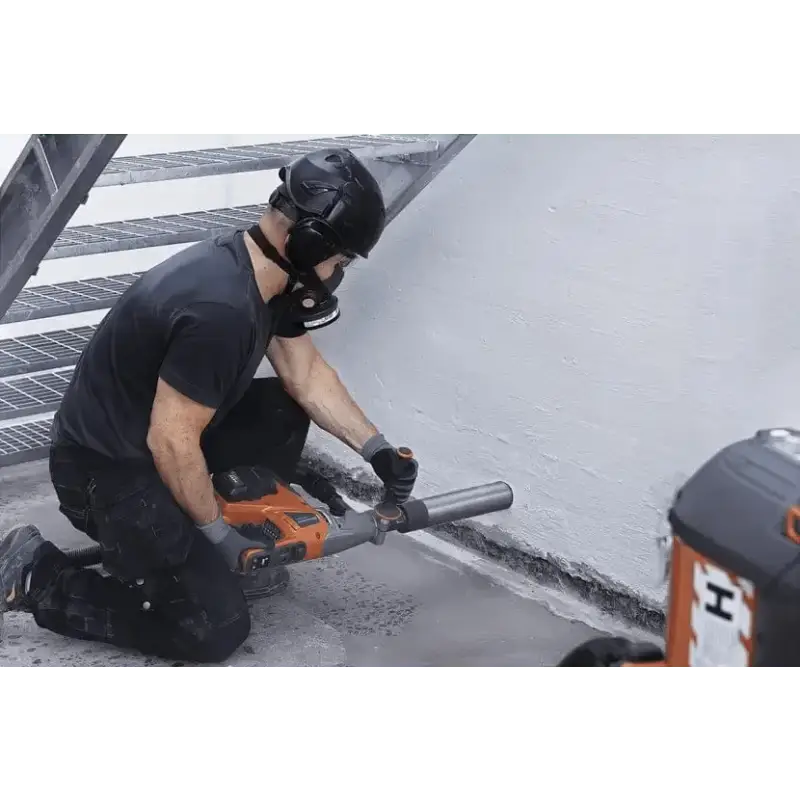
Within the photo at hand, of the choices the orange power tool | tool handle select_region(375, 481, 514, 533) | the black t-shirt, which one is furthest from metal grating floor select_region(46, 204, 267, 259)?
tool handle select_region(375, 481, 514, 533)

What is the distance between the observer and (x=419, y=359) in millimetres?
3312

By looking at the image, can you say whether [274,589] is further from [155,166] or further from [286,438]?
[155,166]

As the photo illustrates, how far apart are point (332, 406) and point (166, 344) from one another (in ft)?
1.81

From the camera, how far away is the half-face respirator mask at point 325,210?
233 centimetres

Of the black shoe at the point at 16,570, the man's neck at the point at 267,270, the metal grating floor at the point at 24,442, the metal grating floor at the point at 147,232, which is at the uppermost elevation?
the man's neck at the point at 267,270

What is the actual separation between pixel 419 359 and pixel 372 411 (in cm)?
27

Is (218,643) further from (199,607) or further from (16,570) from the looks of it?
(16,570)

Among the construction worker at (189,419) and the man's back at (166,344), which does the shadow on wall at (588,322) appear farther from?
the man's back at (166,344)

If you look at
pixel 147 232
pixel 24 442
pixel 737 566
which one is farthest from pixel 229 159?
pixel 737 566

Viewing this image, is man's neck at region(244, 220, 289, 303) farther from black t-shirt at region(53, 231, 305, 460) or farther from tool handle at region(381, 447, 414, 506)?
tool handle at region(381, 447, 414, 506)

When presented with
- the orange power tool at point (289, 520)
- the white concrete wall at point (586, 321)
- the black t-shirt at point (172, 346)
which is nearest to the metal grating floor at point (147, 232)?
the black t-shirt at point (172, 346)

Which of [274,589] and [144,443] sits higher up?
[144,443]

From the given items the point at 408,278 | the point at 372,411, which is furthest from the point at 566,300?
the point at 372,411

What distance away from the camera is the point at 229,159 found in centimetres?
266
